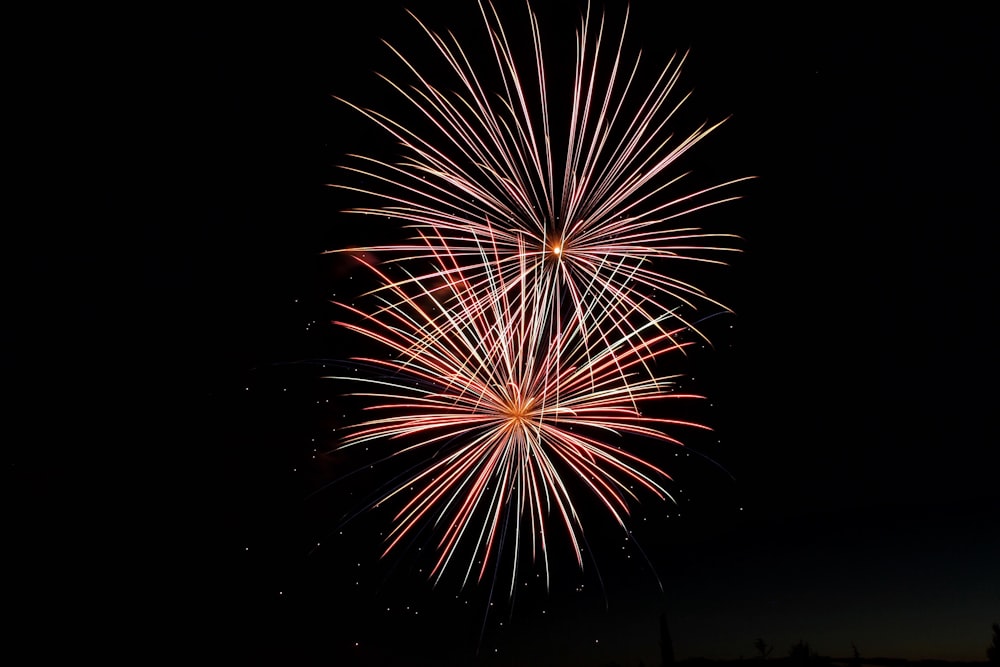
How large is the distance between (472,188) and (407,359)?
2412mm

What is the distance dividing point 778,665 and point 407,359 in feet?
17.9

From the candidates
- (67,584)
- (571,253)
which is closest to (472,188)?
(571,253)

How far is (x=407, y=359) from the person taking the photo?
29.4 ft

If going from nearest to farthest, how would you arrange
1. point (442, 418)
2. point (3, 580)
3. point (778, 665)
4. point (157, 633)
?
point (778, 665) < point (442, 418) < point (3, 580) < point (157, 633)

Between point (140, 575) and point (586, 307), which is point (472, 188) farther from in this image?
point (140, 575)

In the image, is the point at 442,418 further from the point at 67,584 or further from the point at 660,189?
the point at 67,584

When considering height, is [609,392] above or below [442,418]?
above

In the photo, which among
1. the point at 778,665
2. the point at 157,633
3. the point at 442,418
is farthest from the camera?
the point at 157,633

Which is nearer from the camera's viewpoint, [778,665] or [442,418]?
[778,665]

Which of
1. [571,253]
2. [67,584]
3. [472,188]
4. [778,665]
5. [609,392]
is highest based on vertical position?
[472,188]

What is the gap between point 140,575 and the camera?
12.0 meters

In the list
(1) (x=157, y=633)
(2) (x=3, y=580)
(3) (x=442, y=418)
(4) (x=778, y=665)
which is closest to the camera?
(4) (x=778, y=665)

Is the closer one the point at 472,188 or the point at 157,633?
the point at 472,188

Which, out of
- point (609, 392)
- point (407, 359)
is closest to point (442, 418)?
point (407, 359)
